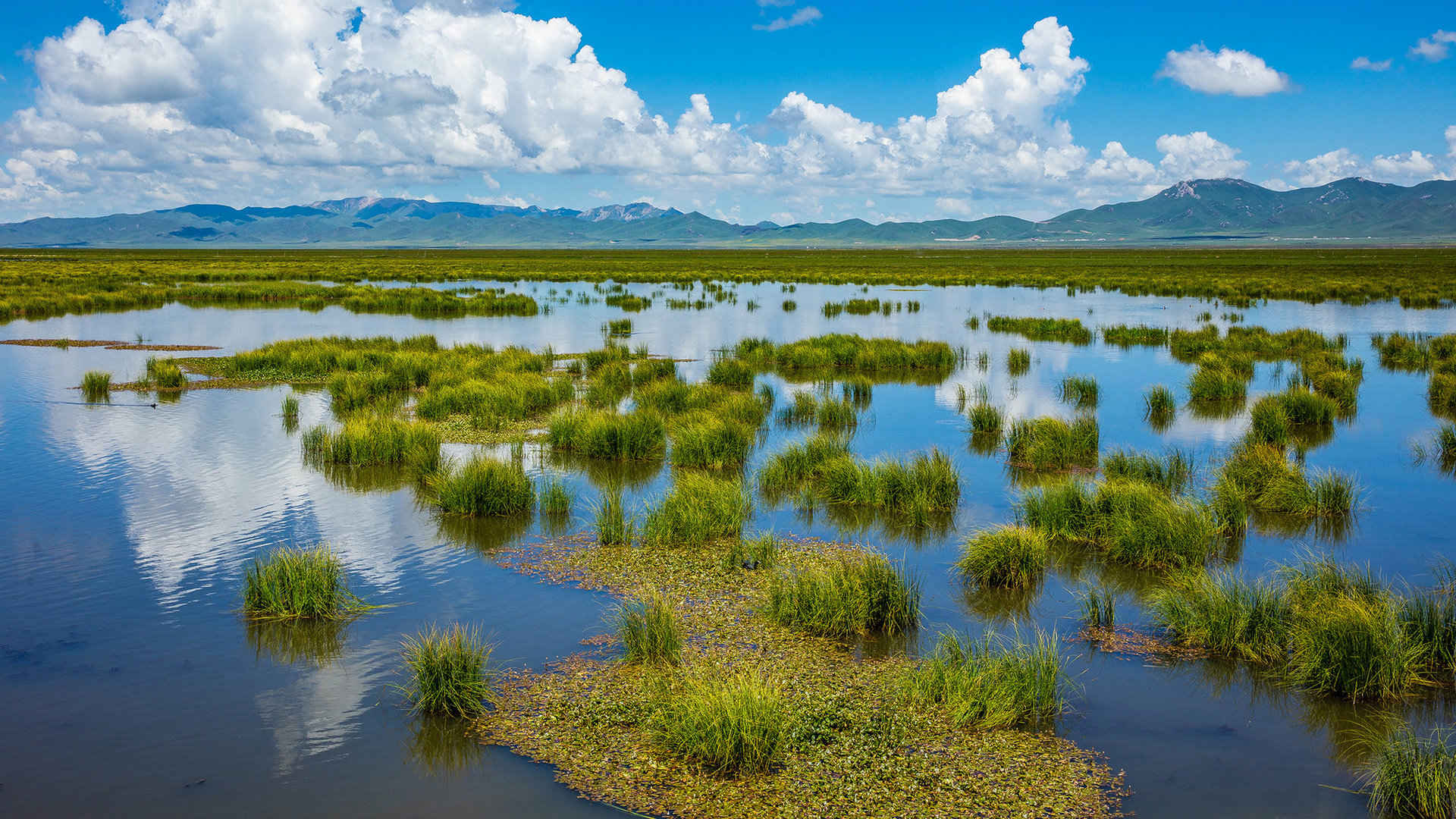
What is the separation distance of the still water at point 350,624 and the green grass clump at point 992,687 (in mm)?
283

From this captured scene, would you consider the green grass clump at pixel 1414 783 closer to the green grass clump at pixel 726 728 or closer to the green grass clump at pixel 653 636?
the green grass clump at pixel 726 728

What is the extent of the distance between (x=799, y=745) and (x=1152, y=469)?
9414 millimetres

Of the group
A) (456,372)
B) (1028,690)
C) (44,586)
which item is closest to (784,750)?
(1028,690)

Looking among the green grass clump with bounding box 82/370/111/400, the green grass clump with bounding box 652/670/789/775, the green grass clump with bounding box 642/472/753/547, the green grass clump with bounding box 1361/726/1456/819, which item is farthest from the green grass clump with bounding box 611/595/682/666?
the green grass clump with bounding box 82/370/111/400

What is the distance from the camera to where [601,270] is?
312 ft

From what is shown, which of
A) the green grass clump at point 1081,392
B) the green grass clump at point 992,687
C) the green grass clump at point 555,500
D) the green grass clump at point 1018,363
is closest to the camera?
the green grass clump at point 992,687

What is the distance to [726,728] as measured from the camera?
22.0 feet

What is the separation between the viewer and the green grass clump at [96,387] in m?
21.3

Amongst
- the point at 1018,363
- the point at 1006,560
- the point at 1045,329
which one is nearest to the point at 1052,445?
the point at 1006,560

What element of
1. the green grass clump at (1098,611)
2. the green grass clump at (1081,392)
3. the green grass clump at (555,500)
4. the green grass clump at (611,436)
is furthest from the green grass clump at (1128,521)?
the green grass clump at (1081,392)

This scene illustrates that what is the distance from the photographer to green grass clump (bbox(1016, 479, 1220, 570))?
35.9 ft

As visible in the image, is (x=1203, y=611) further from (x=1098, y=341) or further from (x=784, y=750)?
(x=1098, y=341)

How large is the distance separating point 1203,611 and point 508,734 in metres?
6.54

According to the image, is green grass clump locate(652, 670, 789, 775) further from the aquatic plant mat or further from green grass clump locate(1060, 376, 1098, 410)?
Answer: green grass clump locate(1060, 376, 1098, 410)
